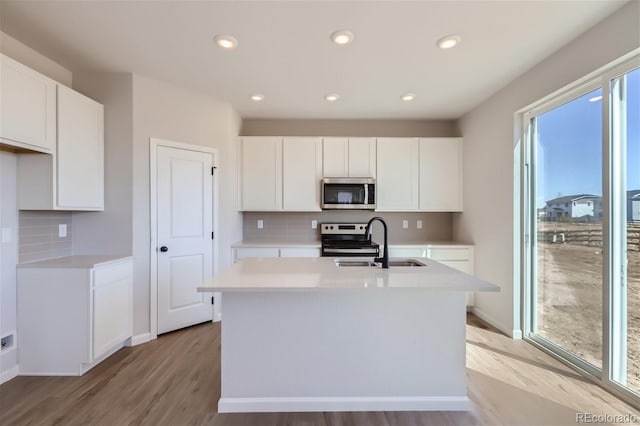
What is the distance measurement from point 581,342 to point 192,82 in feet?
13.8

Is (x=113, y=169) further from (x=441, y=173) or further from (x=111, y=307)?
(x=441, y=173)

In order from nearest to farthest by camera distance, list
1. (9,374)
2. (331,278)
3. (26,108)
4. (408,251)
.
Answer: (331,278)
(26,108)
(9,374)
(408,251)

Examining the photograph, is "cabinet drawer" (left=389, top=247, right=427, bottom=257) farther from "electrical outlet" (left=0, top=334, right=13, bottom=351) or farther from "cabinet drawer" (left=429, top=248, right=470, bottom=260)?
"electrical outlet" (left=0, top=334, right=13, bottom=351)

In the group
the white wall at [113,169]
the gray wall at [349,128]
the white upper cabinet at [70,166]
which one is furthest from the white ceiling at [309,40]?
the gray wall at [349,128]

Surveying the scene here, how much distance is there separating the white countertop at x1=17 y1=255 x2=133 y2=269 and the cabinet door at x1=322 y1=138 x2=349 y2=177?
2484mm

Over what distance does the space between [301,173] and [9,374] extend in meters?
3.25

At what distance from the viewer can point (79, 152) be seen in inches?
102

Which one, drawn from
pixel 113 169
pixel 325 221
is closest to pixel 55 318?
pixel 113 169

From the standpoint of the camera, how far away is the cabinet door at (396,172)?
4051 mm

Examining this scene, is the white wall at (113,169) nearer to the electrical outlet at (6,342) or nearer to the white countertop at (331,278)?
the electrical outlet at (6,342)

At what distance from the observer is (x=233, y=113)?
3.78 meters

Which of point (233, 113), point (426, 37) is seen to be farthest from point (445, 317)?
point (233, 113)

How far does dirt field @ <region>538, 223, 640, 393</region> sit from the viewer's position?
201 cm

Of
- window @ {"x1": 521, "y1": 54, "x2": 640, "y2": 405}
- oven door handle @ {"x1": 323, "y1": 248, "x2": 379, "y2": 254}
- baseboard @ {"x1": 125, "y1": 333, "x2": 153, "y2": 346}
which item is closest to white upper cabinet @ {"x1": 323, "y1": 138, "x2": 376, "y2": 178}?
oven door handle @ {"x1": 323, "y1": 248, "x2": 379, "y2": 254}
